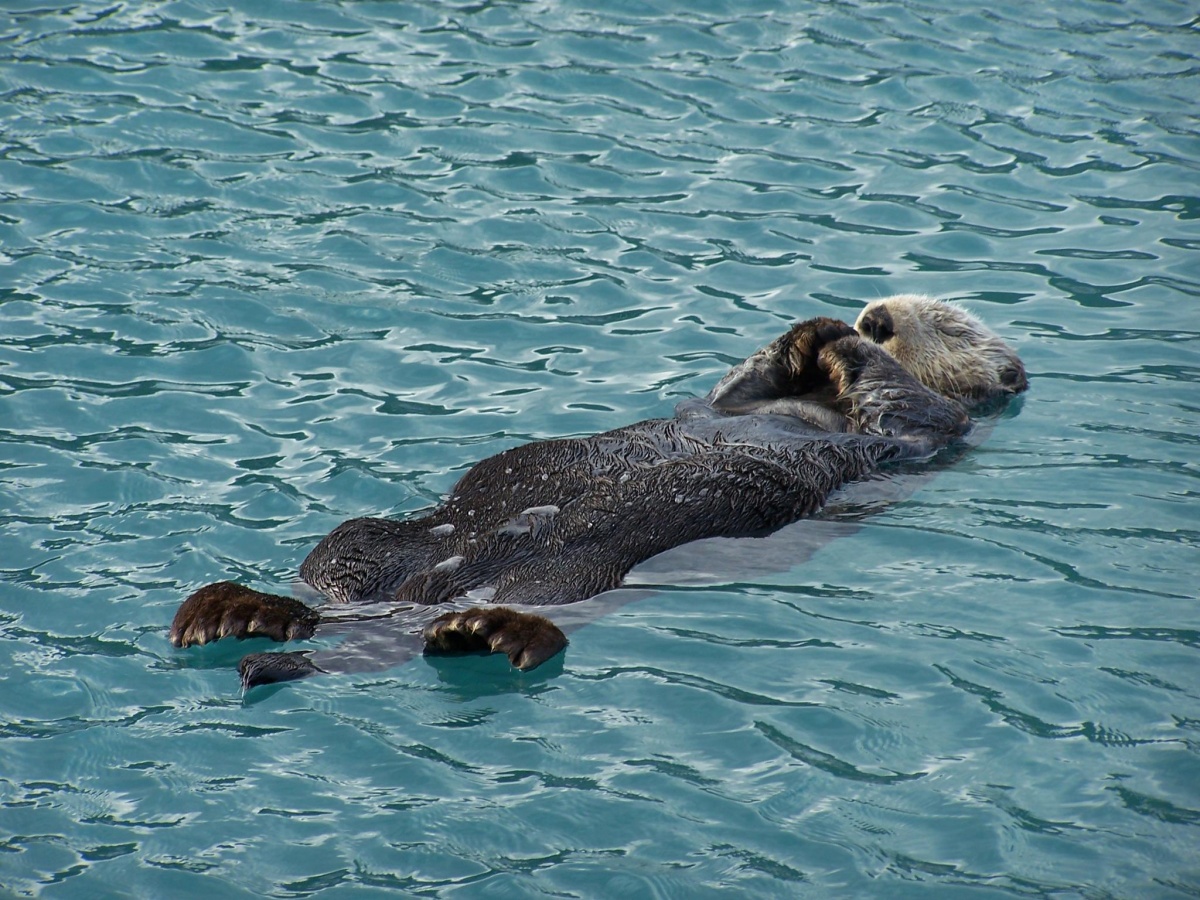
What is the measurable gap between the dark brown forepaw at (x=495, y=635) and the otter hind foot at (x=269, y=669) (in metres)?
0.35

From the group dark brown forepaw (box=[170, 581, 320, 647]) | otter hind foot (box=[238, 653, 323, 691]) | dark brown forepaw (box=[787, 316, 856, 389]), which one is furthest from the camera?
dark brown forepaw (box=[787, 316, 856, 389])

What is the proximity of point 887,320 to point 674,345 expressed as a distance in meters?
0.95

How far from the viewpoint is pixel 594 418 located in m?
5.34

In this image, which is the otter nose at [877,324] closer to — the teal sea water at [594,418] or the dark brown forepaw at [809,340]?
the dark brown forepaw at [809,340]

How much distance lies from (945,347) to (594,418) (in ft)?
5.53

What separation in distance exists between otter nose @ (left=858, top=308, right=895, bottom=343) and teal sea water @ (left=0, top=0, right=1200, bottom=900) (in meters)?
0.53

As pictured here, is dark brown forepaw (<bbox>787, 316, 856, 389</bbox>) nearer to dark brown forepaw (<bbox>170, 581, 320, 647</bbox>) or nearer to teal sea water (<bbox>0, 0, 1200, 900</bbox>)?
teal sea water (<bbox>0, 0, 1200, 900</bbox>)

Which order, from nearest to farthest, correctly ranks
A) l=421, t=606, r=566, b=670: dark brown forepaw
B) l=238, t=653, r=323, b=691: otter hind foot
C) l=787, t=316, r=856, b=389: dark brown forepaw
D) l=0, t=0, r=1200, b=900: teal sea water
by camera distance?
l=0, t=0, r=1200, b=900: teal sea water < l=238, t=653, r=323, b=691: otter hind foot < l=421, t=606, r=566, b=670: dark brown forepaw < l=787, t=316, r=856, b=389: dark brown forepaw

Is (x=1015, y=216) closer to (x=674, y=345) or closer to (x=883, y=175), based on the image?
(x=883, y=175)

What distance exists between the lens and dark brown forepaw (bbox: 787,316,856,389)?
5324mm

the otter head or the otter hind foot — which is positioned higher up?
the otter head

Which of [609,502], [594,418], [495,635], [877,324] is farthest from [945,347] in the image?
[495,635]

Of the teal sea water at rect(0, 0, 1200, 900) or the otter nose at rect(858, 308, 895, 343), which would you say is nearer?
the teal sea water at rect(0, 0, 1200, 900)

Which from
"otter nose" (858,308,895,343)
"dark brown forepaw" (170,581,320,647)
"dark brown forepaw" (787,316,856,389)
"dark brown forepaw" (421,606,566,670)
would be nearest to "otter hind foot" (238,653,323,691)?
"dark brown forepaw" (170,581,320,647)
